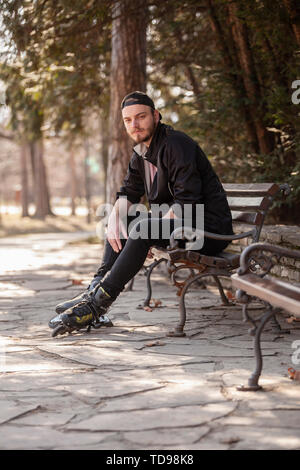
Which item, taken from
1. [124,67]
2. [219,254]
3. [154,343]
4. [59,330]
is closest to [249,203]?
[219,254]

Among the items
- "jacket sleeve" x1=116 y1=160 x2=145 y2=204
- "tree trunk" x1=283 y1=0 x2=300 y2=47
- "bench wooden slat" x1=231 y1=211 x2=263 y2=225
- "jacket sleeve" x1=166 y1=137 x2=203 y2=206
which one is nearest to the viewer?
"jacket sleeve" x1=166 y1=137 x2=203 y2=206

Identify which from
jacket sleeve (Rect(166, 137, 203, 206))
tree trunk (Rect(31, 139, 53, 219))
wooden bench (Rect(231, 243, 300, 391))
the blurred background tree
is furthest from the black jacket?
tree trunk (Rect(31, 139, 53, 219))

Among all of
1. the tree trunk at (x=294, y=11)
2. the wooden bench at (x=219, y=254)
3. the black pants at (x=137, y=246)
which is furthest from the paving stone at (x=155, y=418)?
the tree trunk at (x=294, y=11)

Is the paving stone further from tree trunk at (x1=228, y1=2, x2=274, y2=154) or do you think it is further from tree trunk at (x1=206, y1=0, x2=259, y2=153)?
tree trunk at (x1=206, y1=0, x2=259, y2=153)

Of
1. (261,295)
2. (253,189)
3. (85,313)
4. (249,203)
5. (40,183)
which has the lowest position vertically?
(85,313)

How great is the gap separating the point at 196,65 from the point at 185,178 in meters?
4.46

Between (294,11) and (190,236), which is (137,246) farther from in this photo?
(294,11)

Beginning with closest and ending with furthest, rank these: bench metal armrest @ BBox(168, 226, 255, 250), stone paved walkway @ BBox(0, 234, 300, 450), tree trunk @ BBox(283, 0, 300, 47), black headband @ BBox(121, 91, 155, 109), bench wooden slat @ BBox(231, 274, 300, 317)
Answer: stone paved walkway @ BBox(0, 234, 300, 450)
bench wooden slat @ BBox(231, 274, 300, 317)
bench metal armrest @ BBox(168, 226, 255, 250)
black headband @ BBox(121, 91, 155, 109)
tree trunk @ BBox(283, 0, 300, 47)

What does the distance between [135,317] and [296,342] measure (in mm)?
1593

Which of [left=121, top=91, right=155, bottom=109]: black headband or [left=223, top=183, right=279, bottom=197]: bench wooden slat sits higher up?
[left=121, top=91, right=155, bottom=109]: black headband

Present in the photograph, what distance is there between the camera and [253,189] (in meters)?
5.62

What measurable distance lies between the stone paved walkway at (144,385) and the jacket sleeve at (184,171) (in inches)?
39.7

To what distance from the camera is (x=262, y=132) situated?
803 centimetres

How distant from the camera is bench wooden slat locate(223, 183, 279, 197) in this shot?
5.42 m
